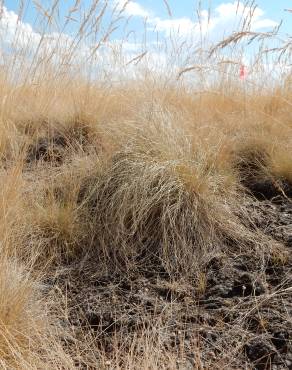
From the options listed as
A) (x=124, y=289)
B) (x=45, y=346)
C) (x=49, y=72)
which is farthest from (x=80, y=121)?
(x=45, y=346)

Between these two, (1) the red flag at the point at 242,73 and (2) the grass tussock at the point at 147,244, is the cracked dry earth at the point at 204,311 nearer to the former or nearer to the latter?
(2) the grass tussock at the point at 147,244

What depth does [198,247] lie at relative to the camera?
199cm

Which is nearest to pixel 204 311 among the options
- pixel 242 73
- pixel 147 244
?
pixel 147 244

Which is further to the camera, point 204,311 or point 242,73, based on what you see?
point 242,73

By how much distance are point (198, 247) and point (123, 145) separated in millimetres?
753

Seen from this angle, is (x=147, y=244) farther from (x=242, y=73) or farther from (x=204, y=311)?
(x=242, y=73)

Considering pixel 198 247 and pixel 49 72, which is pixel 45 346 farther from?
pixel 49 72

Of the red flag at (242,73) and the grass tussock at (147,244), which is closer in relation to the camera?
the grass tussock at (147,244)

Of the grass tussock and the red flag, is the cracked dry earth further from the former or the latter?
the red flag

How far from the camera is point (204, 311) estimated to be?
1672mm

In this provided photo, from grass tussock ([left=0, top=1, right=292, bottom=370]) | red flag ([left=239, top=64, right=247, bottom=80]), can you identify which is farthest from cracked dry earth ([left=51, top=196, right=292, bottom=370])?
red flag ([left=239, top=64, right=247, bottom=80])

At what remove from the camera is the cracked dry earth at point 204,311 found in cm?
147

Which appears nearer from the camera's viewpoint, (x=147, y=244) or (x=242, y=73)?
(x=147, y=244)

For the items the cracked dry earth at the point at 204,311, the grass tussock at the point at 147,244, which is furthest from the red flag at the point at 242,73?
the cracked dry earth at the point at 204,311
